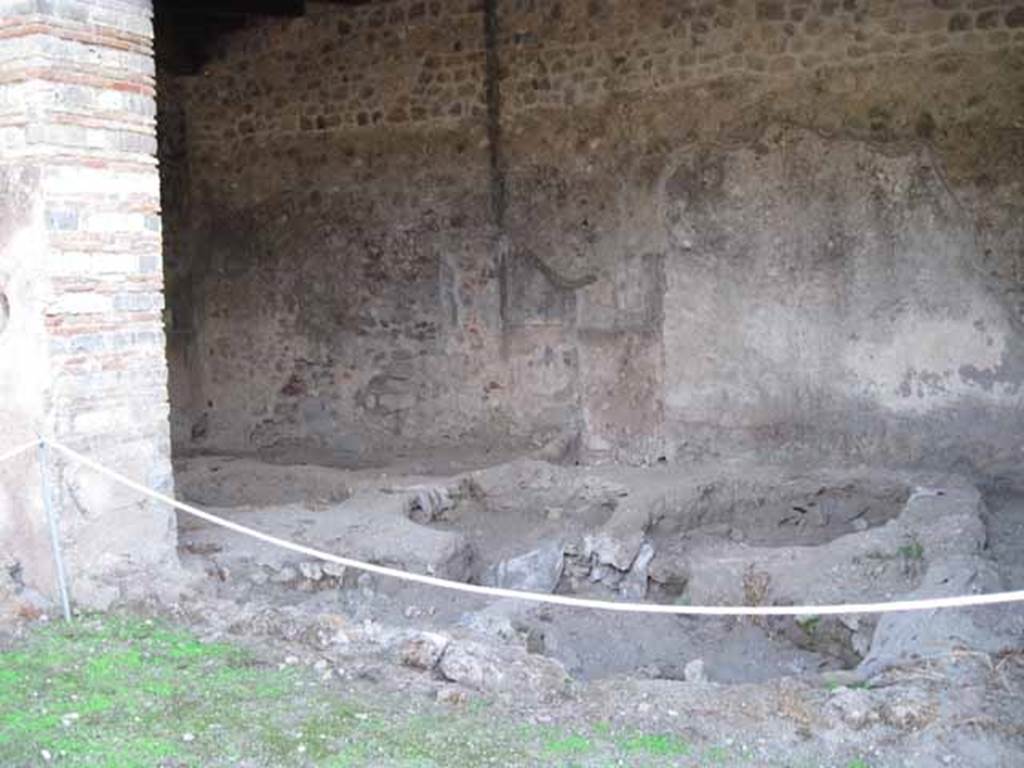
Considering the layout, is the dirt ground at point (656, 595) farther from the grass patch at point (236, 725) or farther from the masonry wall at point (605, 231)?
the masonry wall at point (605, 231)

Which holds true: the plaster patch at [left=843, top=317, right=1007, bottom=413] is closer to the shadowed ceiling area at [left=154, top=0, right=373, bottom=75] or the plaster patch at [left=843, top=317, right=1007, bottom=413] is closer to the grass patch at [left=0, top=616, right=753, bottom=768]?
the grass patch at [left=0, top=616, right=753, bottom=768]

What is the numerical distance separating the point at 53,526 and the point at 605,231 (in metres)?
5.54

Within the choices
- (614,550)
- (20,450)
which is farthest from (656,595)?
(20,450)

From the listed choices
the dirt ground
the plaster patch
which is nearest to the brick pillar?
the dirt ground

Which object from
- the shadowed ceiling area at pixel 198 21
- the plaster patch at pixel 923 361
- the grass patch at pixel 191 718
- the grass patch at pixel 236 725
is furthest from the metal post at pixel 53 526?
the shadowed ceiling area at pixel 198 21

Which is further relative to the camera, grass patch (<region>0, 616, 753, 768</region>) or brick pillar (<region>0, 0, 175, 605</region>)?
brick pillar (<region>0, 0, 175, 605</region>)

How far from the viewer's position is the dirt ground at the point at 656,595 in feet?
13.1

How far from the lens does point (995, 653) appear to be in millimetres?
4539

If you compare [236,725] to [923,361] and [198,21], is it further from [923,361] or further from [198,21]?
[198,21]

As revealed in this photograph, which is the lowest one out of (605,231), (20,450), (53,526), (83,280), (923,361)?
(53,526)

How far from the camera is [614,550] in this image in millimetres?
7004

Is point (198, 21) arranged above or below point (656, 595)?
above

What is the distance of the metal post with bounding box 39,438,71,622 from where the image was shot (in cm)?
530

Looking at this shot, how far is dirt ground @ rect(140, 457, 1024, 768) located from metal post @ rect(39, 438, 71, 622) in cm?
52
